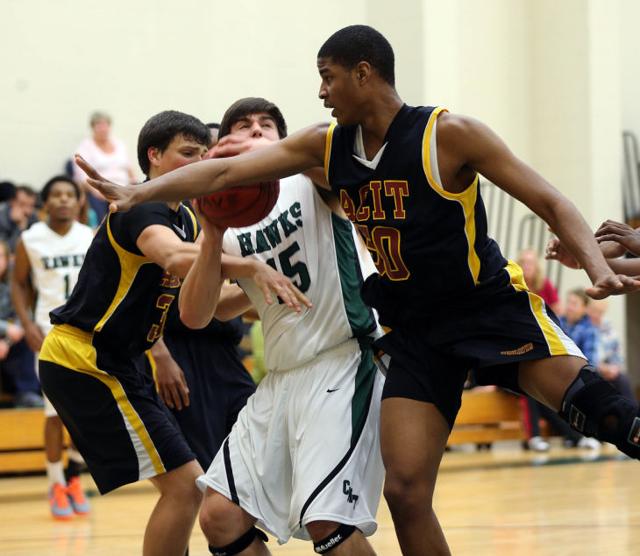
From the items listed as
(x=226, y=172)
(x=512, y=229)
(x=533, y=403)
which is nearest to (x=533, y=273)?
(x=533, y=403)

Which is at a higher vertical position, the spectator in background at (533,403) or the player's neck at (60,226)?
the player's neck at (60,226)

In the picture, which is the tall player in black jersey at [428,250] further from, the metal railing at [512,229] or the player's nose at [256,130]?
the metal railing at [512,229]

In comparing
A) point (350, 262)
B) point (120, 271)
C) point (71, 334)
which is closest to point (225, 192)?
point (350, 262)

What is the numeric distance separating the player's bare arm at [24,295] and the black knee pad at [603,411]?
17.9 ft

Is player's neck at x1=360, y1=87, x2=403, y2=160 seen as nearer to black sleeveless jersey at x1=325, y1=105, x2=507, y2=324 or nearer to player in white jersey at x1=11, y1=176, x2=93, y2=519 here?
black sleeveless jersey at x1=325, y1=105, x2=507, y2=324

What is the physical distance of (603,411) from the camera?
405cm

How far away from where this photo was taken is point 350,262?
443 centimetres

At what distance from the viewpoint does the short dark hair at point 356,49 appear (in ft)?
13.4

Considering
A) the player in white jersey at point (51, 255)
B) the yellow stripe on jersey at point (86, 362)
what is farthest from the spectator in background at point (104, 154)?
the yellow stripe on jersey at point (86, 362)

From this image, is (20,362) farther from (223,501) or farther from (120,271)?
(223,501)

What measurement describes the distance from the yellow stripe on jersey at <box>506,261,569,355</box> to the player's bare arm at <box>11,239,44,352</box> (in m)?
5.19

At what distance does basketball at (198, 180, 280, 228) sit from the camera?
4.10 m

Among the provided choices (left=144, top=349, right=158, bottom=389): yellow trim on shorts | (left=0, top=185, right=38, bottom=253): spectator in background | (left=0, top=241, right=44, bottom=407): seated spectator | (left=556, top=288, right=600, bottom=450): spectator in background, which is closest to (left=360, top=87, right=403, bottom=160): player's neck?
(left=144, top=349, right=158, bottom=389): yellow trim on shorts

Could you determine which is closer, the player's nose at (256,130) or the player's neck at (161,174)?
the player's nose at (256,130)
